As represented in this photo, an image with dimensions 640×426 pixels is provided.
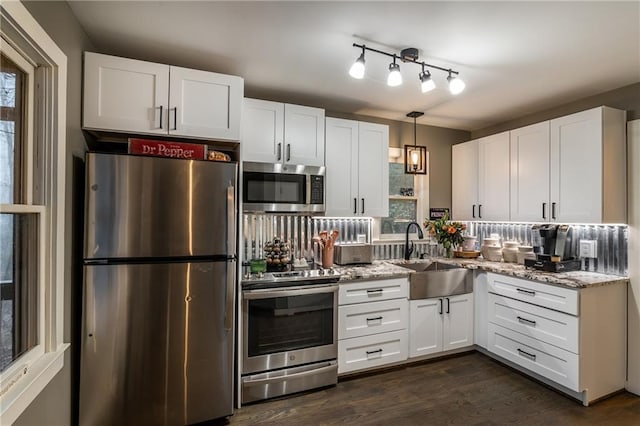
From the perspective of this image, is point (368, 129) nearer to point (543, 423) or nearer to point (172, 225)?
point (172, 225)

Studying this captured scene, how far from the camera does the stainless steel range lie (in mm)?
2303

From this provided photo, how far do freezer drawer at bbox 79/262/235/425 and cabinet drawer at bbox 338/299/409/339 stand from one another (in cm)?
98

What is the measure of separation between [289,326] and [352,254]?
101 centimetres

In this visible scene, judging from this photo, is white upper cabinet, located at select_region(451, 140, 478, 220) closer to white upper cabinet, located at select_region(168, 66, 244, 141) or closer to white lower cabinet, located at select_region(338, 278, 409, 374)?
white lower cabinet, located at select_region(338, 278, 409, 374)

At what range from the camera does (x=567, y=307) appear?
2361 mm

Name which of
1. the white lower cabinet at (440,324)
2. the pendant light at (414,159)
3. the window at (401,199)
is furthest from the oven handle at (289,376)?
the pendant light at (414,159)

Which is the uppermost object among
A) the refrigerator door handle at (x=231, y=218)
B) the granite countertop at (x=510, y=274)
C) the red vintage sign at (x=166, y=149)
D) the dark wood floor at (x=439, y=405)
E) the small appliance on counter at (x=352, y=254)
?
the red vintage sign at (x=166, y=149)

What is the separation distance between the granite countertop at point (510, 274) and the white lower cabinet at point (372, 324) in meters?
0.08

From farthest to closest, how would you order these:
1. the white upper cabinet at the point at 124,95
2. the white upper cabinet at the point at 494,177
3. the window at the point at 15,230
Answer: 1. the white upper cabinet at the point at 494,177
2. the white upper cabinet at the point at 124,95
3. the window at the point at 15,230

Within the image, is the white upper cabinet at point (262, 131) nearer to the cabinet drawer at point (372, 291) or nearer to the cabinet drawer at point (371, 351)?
the cabinet drawer at point (372, 291)

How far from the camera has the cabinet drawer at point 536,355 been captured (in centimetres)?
233

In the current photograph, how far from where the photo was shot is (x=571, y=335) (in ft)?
7.64

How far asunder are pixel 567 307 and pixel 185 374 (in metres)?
2.81

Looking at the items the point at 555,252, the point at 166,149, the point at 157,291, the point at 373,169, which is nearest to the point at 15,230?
the point at 157,291
